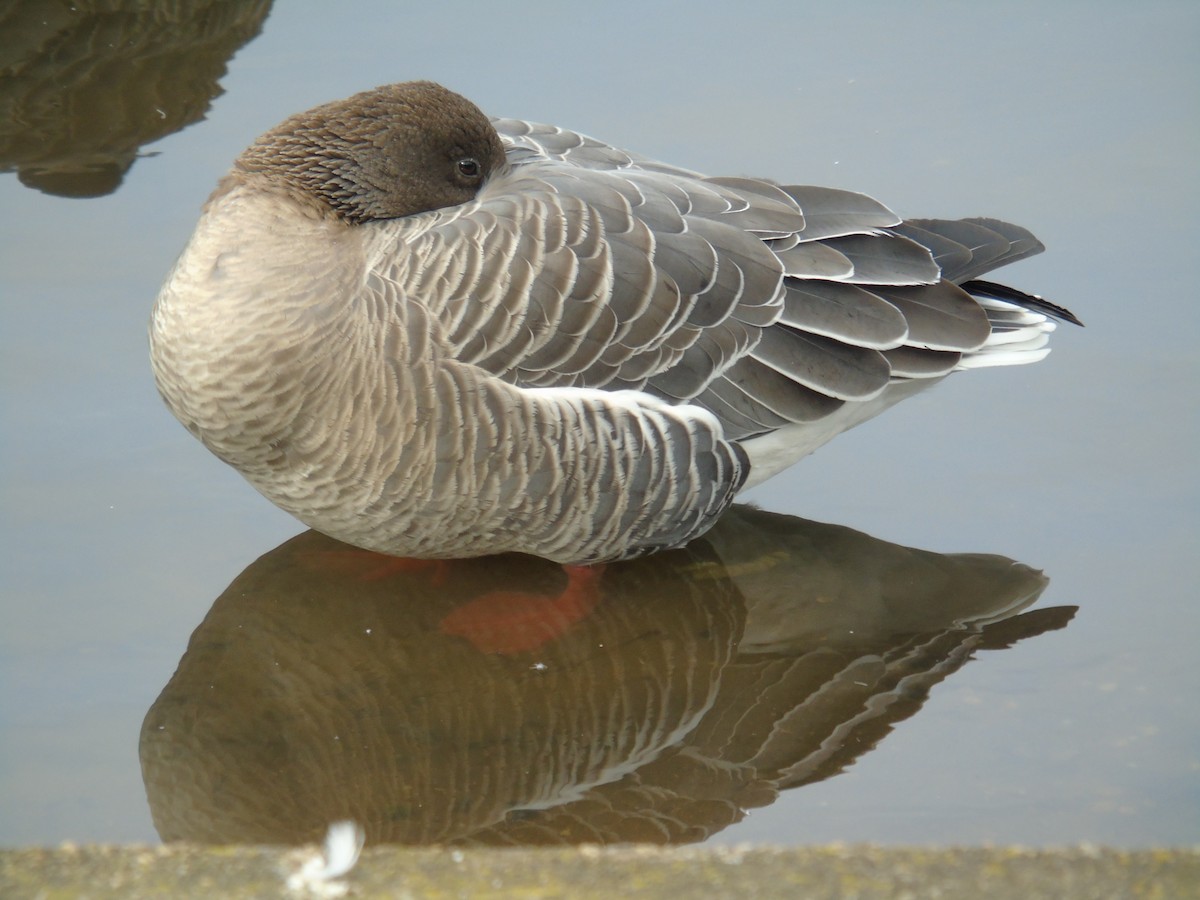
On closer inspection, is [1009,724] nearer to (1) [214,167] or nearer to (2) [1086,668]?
(2) [1086,668]

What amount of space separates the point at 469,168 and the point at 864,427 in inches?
84.8

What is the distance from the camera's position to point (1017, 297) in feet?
18.4

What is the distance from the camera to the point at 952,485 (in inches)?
217

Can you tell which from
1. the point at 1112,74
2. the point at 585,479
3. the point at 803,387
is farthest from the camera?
the point at 1112,74

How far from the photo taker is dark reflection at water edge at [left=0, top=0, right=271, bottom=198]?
719 cm

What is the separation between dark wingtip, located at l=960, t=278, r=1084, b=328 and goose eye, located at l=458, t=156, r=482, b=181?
2.04 metres

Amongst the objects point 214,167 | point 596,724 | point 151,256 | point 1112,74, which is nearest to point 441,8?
point 214,167

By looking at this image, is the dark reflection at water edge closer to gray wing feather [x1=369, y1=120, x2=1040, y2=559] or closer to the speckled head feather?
the speckled head feather

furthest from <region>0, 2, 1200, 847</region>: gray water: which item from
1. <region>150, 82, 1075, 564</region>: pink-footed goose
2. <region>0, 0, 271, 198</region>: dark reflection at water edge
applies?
<region>150, 82, 1075, 564</region>: pink-footed goose

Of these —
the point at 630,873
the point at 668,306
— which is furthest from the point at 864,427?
the point at 630,873

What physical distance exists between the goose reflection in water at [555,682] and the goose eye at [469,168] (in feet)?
4.87

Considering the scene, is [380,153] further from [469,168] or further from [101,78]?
[101,78]

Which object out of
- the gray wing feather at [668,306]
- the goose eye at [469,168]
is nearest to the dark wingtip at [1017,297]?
the gray wing feather at [668,306]

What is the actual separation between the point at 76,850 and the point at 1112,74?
6.89 metres
